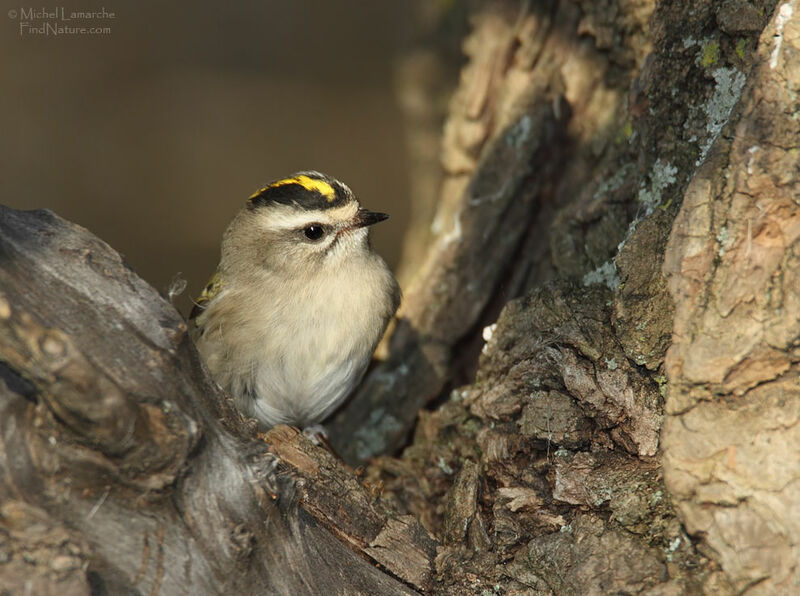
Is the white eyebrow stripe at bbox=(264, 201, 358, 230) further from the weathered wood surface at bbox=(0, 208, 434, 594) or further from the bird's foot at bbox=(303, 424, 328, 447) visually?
the weathered wood surface at bbox=(0, 208, 434, 594)

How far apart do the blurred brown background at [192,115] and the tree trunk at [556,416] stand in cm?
347

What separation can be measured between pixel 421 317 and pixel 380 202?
286 centimetres

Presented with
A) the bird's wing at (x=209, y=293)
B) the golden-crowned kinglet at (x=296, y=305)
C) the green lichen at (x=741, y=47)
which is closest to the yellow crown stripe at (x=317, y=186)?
the golden-crowned kinglet at (x=296, y=305)

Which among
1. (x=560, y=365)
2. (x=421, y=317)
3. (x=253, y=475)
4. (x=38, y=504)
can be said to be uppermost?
(x=560, y=365)

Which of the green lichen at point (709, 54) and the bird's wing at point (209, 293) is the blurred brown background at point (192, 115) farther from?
the green lichen at point (709, 54)

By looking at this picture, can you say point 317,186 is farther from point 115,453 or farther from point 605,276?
point 115,453

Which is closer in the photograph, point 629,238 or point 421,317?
point 629,238

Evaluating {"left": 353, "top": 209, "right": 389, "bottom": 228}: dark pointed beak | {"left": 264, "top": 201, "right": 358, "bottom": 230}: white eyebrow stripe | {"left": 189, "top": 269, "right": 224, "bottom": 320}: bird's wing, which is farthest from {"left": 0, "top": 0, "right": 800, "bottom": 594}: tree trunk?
{"left": 189, "top": 269, "right": 224, "bottom": 320}: bird's wing

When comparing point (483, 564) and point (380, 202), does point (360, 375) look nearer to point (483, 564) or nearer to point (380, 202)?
point (483, 564)

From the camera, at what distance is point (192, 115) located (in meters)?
6.90

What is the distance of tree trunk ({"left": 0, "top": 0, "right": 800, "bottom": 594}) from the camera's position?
6.73ft

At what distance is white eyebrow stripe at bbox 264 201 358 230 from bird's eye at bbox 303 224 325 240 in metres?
0.02

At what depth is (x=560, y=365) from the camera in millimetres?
2875

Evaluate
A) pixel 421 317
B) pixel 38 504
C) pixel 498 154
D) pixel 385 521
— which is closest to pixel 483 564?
pixel 385 521
